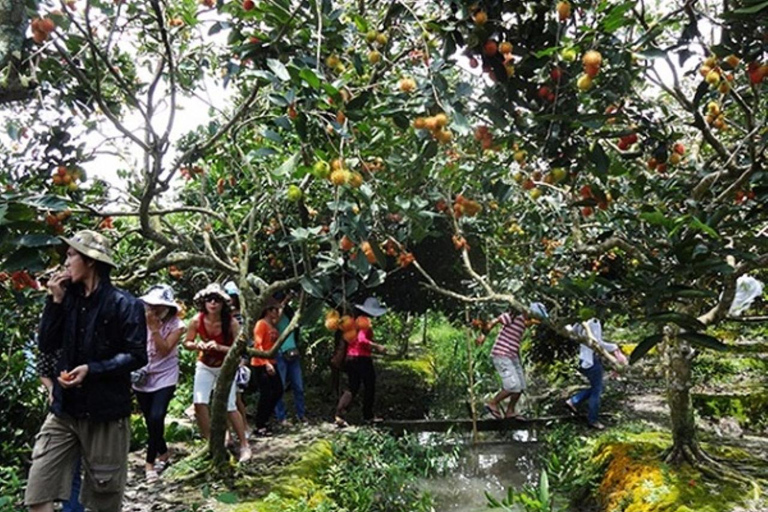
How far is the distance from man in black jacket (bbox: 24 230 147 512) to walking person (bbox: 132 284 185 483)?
1180 mm

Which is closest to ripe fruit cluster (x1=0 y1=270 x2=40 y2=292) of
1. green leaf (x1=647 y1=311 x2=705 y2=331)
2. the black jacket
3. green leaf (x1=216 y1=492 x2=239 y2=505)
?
the black jacket

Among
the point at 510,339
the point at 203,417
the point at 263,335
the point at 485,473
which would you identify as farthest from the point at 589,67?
the point at 485,473

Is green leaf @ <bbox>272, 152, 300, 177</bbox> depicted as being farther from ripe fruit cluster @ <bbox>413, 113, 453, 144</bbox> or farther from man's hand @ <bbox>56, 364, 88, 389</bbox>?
man's hand @ <bbox>56, 364, 88, 389</bbox>

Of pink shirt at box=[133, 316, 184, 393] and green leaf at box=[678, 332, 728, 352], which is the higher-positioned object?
green leaf at box=[678, 332, 728, 352]

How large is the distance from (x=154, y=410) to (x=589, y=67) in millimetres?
3465

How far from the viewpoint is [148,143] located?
10.2 ft

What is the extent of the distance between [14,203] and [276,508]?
2.53 meters

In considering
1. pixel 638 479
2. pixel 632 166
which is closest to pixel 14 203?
pixel 632 166

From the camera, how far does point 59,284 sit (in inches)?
104

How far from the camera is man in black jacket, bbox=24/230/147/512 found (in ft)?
8.55

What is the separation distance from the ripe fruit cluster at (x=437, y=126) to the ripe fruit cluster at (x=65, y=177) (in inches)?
78.5

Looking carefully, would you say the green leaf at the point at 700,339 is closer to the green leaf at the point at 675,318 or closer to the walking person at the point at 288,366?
the green leaf at the point at 675,318

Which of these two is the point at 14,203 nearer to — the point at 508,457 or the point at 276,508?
the point at 276,508

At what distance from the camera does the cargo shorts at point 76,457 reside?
8.54 feet
